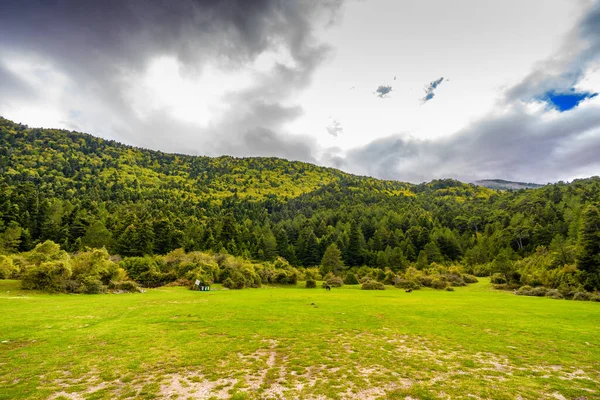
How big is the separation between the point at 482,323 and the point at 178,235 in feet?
254

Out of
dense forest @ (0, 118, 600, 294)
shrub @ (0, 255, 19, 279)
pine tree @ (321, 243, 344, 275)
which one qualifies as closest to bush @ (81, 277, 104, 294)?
shrub @ (0, 255, 19, 279)

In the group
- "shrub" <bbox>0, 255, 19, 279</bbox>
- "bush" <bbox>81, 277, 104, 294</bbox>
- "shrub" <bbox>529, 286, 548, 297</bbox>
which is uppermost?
"shrub" <bbox>0, 255, 19, 279</bbox>

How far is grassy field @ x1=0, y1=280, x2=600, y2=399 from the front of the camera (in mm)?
8969

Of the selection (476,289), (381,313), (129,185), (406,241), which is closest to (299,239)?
(406,241)

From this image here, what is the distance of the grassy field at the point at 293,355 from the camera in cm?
897

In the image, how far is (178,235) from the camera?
80000 millimetres

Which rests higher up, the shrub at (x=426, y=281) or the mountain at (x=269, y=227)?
the mountain at (x=269, y=227)

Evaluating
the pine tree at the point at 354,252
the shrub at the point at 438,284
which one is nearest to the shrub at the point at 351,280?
the shrub at the point at 438,284

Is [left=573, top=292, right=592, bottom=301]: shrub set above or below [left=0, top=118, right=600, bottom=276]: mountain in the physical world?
below

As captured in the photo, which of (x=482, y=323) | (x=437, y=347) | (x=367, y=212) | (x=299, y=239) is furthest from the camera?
(x=367, y=212)

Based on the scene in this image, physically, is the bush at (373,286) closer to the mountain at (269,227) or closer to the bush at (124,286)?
the mountain at (269,227)

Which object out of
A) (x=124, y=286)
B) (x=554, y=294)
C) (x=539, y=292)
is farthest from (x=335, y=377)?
(x=539, y=292)

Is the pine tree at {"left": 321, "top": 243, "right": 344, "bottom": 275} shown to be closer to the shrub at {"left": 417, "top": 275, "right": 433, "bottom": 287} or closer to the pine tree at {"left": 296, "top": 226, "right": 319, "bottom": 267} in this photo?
the pine tree at {"left": 296, "top": 226, "right": 319, "bottom": 267}

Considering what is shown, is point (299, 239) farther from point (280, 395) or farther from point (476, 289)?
point (280, 395)
